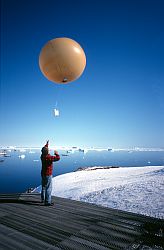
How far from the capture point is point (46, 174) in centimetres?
668

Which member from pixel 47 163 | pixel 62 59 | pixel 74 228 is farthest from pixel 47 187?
pixel 62 59

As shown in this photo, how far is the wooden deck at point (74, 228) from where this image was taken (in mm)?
3758

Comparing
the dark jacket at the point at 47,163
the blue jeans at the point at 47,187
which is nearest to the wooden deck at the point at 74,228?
the blue jeans at the point at 47,187

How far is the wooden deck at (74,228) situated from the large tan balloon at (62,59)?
4.26 metres

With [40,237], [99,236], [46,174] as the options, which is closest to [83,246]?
[99,236]

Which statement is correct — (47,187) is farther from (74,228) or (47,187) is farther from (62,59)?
(62,59)

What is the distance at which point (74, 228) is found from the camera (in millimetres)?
4562

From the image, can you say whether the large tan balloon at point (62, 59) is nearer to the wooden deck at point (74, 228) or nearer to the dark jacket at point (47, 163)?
the dark jacket at point (47, 163)

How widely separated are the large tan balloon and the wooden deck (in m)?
4.26

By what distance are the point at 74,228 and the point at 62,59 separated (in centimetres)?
471

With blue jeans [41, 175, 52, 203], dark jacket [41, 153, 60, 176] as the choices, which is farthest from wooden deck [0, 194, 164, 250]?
dark jacket [41, 153, 60, 176]

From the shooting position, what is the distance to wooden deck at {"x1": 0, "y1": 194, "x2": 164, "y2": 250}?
12.3ft

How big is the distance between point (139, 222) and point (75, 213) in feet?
5.94

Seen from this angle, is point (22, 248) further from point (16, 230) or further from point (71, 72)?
point (71, 72)
